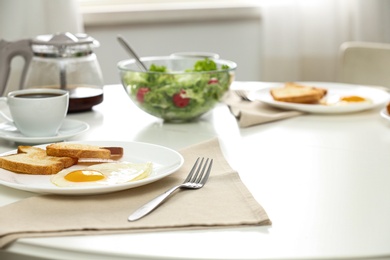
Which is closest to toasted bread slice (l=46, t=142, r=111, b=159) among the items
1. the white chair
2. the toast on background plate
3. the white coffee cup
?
the toast on background plate

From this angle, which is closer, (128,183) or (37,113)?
(128,183)

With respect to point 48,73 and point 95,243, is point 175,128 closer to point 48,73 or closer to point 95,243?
point 48,73

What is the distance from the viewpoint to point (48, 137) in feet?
4.42

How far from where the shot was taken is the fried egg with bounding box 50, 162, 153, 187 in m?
1.05

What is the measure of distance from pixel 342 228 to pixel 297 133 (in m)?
0.60

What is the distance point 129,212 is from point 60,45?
0.78 m

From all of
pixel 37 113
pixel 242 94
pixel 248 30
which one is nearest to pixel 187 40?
pixel 248 30

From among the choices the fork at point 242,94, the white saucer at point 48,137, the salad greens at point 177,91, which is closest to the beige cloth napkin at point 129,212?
the white saucer at point 48,137

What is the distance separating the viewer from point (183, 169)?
3.85ft

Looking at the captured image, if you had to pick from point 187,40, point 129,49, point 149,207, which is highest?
point 129,49

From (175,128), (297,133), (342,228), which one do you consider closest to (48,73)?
(175,128)

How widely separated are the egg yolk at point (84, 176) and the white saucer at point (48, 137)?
28 centimetres

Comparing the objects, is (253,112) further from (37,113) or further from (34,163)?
(34,163)

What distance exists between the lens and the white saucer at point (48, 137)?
4.41 feet
